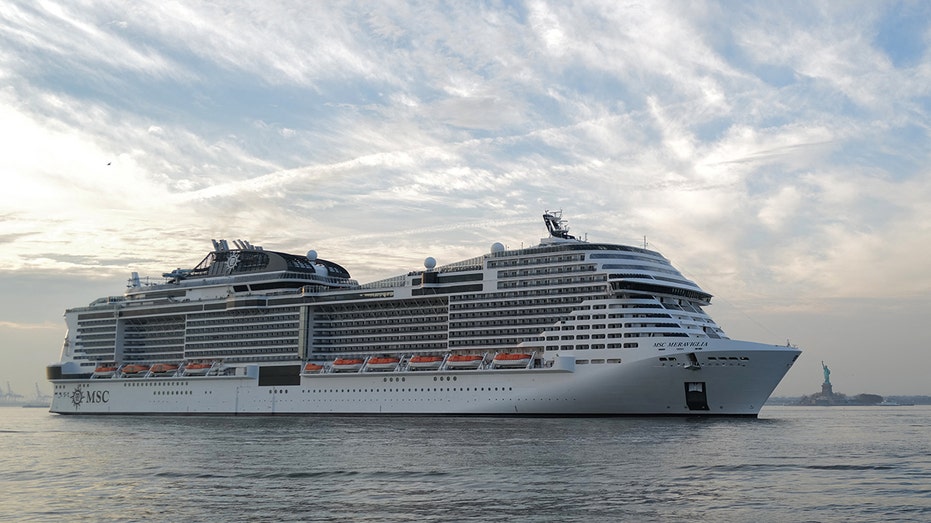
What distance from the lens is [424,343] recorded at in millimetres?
94125

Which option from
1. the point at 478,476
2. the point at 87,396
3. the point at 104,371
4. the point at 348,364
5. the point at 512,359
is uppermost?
the point at 512,359

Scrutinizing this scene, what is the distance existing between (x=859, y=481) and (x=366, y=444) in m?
29.0

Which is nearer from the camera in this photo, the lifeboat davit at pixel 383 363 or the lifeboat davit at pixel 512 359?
the lifeboat davit at pixel 512 359

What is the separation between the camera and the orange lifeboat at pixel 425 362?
289 feet

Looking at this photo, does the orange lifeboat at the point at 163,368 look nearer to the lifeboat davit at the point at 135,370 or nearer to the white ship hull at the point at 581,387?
the lifeboat davit at the point at 135,370

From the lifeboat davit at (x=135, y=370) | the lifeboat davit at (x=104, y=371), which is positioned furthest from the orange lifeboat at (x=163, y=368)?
the lifeboat davit at (x=104, y=371)

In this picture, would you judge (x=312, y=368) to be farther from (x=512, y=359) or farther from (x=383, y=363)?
(x=512, y=359)

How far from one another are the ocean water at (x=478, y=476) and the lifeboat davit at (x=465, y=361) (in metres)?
18.7

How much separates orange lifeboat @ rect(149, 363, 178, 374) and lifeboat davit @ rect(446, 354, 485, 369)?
4483 centimetres

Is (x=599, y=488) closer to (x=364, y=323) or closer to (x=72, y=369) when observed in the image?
(x=364, y=323)

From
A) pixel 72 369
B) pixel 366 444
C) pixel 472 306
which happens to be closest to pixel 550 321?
pixel 472 306

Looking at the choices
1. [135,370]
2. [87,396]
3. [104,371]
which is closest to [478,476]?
[135,370]

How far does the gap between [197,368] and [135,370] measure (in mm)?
12424

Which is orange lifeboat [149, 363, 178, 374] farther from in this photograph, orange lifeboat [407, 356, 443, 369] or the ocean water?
the ocean water
